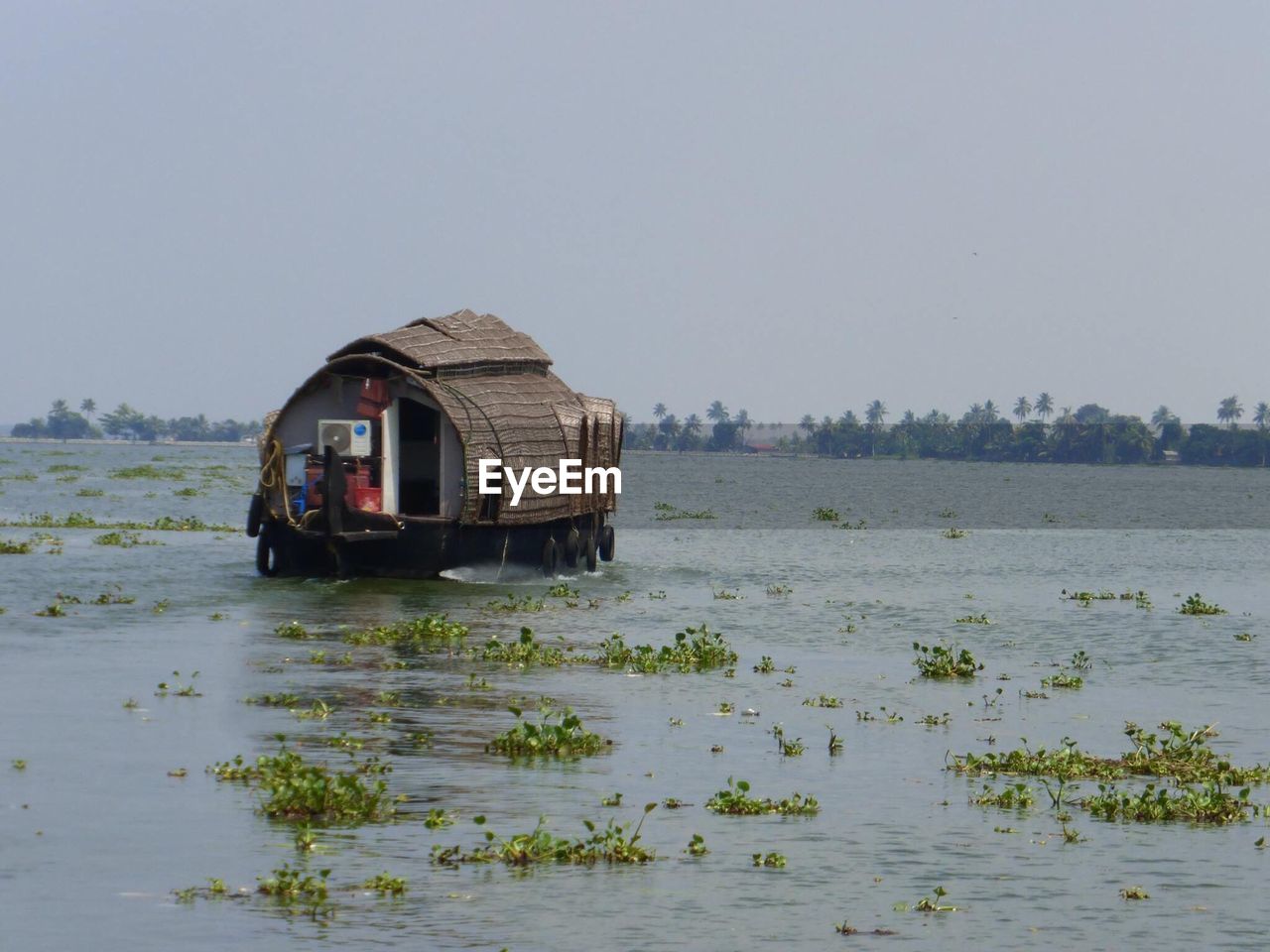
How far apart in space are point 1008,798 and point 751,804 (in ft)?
8.86

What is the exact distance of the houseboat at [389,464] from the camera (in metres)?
39.4

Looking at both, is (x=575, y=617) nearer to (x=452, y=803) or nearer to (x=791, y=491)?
(x=452, y=803)

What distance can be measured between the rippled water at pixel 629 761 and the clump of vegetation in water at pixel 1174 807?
297 millimetres

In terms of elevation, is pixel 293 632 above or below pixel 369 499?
below

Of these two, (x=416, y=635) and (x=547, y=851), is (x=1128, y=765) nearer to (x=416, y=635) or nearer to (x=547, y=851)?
(x=547, y=851)

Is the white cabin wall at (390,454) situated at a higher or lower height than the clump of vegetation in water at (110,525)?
higher

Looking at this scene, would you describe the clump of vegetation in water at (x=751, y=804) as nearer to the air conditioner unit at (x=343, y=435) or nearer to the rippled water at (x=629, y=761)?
the rippled water at (x=629, y=761)

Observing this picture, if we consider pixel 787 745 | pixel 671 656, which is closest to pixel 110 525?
pixel 671 656

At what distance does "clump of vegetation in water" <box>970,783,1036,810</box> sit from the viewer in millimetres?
17734

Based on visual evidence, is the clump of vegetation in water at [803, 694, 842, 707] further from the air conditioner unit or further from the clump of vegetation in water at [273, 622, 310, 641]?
the air conditioner unit

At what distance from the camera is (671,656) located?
28484mm

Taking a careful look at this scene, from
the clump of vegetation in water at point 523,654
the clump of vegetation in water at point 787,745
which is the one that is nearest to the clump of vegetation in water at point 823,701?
the clump of vegetation in water at point 787,745

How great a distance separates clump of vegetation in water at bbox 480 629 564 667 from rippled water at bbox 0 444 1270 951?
46cm

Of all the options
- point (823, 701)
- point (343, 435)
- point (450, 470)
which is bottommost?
point (823, 701)
